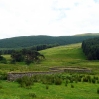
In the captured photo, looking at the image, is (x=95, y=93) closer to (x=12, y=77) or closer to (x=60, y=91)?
(x=60, y=91)

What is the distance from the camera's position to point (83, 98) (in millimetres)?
21062

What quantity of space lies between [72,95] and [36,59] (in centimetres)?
7805

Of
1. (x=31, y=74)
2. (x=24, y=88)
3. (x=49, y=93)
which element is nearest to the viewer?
(x=49, y=93)

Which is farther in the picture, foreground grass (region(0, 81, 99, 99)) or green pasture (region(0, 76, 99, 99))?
foreground grass (region(0, 81, 99, 99))

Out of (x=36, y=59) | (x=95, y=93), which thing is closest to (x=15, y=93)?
(x=95, y=93)

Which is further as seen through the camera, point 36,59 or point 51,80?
point 36,59

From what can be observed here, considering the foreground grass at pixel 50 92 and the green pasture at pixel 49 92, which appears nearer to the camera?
the green pasture at pixel 49 92

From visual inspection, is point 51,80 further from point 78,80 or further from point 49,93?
point 49,93

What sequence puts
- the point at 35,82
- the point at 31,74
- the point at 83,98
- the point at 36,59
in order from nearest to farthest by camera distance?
the point at 83,98 < the point at 35,82 < the point at 31,74 < the point at 36,59

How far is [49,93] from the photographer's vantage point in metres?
22.6

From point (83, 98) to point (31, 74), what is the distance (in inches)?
529

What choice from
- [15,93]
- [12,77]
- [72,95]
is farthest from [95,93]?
[12,77]

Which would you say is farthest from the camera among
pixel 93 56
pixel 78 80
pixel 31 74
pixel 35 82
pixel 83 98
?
pixel 93 56

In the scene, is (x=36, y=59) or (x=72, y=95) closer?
(x=72, y=95)
